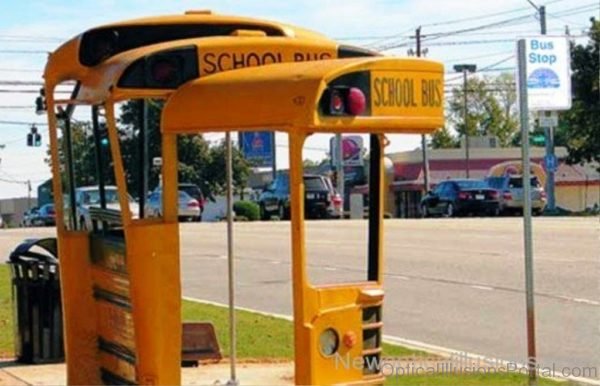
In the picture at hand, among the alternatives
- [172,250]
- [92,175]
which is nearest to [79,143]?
[92,175]

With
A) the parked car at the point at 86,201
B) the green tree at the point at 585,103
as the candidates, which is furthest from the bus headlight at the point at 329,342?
the green tree at the point at 585,103

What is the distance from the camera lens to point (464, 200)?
49406 millimetres

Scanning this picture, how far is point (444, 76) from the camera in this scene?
22.2 ft

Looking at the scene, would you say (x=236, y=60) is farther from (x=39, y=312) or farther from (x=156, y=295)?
(x=39, y=312)

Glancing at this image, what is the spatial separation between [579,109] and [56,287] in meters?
45.8

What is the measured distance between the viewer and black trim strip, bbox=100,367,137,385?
7553 mm

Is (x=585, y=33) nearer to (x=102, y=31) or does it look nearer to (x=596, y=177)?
(x=596, y=177)

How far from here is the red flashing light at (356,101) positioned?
243 inches

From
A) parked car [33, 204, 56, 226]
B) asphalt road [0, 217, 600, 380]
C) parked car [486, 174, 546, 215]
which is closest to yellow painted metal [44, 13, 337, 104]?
asphalt road [0, 217, 600, 380]

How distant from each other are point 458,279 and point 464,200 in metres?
31.4

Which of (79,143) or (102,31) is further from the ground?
(102,31)

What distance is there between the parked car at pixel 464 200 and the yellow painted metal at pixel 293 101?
142 feet

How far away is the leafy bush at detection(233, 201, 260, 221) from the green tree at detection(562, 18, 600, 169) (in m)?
13.9

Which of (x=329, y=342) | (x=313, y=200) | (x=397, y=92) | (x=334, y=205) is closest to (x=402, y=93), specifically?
(x=397, y=92)
